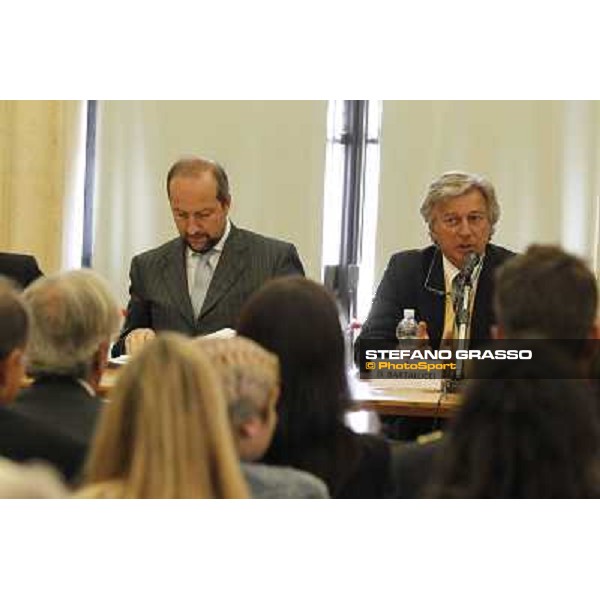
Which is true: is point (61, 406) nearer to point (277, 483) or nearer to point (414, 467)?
point (277, 483)

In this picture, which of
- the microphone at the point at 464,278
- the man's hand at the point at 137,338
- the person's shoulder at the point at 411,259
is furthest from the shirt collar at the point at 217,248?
the microphone at the point at 464,278

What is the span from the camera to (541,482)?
171 cm

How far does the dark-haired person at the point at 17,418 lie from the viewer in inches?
75.4

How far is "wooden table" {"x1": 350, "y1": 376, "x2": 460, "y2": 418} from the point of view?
213 centimetres

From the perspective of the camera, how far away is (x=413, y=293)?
7.44 ft

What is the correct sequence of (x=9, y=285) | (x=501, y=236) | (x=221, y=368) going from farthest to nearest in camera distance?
(x=501, y=236) → (x=9, y=285) → (x=221, y=368)

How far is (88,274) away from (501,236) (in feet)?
2.21

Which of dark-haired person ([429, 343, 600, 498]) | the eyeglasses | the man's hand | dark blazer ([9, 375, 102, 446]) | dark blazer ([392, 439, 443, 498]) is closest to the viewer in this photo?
dark-haired person ([429, 343, 600, 498])

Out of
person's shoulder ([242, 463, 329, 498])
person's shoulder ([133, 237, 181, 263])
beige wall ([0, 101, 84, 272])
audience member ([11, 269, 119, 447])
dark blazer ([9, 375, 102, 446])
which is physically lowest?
person's shoulder ([242, 463, 329, 498])

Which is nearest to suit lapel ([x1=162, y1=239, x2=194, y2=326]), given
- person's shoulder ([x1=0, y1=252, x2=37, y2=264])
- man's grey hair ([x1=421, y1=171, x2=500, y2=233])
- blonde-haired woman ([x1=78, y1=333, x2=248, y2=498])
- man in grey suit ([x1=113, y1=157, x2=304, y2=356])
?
man in grey suit ([x1=113, y1=157, x2=304, y2=356])

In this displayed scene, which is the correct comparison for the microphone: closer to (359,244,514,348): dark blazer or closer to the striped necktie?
(359,244,514,348): dark blazer

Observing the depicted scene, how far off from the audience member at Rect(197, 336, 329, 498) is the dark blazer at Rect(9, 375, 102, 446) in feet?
0.92
